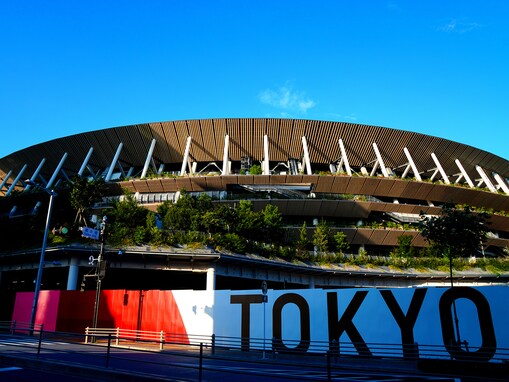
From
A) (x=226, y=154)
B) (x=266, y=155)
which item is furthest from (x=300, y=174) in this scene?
(x=226, y=154)

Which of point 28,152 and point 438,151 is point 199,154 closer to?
point 28,152

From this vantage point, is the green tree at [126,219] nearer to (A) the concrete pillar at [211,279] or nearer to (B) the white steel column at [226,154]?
(A) the concrete pillar at [211,279]

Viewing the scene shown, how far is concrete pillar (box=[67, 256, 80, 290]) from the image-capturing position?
29.3m

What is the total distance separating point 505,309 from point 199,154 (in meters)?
49.7

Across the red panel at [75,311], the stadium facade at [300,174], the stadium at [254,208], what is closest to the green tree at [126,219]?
the stadium at [254,208]

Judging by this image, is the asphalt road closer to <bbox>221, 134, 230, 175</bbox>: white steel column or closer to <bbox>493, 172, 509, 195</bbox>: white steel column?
<bbox>221, 134, 230, 175</bbox>: white steel column

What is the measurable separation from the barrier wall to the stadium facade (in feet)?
48.7

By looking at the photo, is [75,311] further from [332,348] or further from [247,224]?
[247,224]

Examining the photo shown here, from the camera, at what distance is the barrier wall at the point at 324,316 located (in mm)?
14039

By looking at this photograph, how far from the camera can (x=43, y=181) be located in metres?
64.8

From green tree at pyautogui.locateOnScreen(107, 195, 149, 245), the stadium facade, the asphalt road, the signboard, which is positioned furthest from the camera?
the stadium facade

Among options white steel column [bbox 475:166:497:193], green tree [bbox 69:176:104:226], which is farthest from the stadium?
green tree [bbox 69:176:104:226]

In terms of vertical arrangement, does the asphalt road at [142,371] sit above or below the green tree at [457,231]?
below

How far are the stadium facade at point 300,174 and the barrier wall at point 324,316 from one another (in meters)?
14.8
